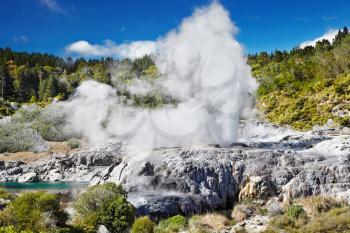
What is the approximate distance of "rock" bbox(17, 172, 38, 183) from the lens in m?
42.0

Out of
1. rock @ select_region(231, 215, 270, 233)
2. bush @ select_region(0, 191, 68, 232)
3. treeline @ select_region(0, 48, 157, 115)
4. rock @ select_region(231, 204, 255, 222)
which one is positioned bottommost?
rock @ select_region(231, 215, 270, 233)

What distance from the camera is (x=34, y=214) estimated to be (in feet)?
48.7

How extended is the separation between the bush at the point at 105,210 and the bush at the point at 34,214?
34.5 inches

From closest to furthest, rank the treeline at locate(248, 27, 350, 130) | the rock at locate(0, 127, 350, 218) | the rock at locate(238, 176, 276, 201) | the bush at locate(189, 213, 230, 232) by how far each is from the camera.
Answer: the bush at locate(189, 213, 230, 232)
the rock at locate(0, 127, 350, 218)
the rock at locate(238, 176, 276, 201)
the treeline at locate(248, 27, 350, 130)

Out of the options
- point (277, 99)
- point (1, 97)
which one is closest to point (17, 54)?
point (1, 97)

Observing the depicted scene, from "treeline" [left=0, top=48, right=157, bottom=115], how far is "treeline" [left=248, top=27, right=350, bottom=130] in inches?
1276

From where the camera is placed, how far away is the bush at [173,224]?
690 inches

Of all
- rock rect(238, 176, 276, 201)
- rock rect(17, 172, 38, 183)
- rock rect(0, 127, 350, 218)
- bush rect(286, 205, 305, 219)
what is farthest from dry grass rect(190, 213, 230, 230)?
rock rect(17, 172, 38, 183)

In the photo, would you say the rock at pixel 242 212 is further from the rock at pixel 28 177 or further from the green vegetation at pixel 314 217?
the rock at pixel 28 177

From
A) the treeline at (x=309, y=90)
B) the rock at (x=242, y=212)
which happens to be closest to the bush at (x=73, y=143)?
the treeline at (x=309, y=90)

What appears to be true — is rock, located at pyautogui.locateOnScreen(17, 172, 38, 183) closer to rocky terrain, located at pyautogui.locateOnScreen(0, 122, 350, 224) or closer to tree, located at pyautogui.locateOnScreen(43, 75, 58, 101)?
rocky terrain, located at pyautogui.locateOnScreen(0, 122, 350, 224)

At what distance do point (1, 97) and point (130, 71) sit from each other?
29.4m

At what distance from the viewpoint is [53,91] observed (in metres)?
82.6

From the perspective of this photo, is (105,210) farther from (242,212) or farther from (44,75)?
(44,75)
